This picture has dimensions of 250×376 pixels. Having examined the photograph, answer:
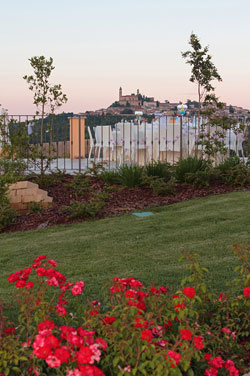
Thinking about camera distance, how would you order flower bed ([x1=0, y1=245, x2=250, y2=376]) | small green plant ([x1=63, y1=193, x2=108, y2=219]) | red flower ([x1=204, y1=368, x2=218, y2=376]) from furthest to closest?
small green plant ([x1=63, y1=193, x2=108, y2=219])
red flower ([x1=204, y1=368, x2=218, y2=376])
flower bed ([x1=0, y1=245, x2=250, y2=376])

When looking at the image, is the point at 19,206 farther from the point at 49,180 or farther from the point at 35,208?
the point at 49,180

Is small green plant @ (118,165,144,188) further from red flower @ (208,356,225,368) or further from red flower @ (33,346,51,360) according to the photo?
red flower @ (33,346,51,360)

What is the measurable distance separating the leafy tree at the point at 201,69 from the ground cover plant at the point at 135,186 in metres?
2.88

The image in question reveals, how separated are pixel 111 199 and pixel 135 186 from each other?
2.27 feet

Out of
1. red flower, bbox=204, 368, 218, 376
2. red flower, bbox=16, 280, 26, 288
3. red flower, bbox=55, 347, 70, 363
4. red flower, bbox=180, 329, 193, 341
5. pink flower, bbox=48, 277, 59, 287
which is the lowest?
red flower, bbox=204, 368, 218, 376

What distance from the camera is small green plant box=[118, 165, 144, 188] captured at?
7.98m

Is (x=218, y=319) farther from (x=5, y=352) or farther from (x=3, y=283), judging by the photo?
(x=3, y=283)

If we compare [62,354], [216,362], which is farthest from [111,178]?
[62,354]

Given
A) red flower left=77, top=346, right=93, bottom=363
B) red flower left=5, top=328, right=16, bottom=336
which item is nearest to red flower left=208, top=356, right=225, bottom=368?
red flower left=77, top=346, right=93, bottom=363

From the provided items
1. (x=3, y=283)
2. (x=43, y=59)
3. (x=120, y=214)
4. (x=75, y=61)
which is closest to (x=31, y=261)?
(x=3, y=283)

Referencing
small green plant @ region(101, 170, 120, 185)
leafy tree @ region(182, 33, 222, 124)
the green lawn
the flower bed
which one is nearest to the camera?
the flower bed

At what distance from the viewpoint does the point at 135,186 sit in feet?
26.2

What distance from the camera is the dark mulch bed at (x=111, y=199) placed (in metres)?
6.81

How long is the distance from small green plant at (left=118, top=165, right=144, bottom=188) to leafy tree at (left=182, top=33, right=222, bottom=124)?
330 centimetres
